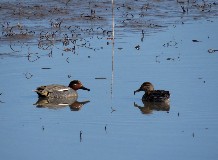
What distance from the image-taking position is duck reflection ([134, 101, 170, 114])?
12.4 meters

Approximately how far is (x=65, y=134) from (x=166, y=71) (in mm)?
4229

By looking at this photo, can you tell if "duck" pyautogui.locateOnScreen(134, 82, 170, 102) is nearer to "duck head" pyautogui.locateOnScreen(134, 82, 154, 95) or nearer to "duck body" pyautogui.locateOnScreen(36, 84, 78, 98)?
"duck head" pyautogui.locateOnScreen(134, 82, 154, 95)

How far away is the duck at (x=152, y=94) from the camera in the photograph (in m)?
12.6

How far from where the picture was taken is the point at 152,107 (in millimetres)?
12789

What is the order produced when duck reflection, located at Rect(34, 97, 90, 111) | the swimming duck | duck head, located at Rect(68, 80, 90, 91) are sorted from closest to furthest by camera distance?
duck reflection, located at Rect(34, 97, 90, 111)
the swimming duck
duck head, located at Rect(68, 80, 90, 91)

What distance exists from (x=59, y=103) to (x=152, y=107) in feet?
5.22

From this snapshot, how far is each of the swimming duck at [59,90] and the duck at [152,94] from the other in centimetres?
100

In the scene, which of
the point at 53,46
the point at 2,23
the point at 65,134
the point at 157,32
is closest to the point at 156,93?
the point at 65,134

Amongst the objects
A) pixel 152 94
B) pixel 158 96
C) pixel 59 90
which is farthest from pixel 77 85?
pixel 158 96

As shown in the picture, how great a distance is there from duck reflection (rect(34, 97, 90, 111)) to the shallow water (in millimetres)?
129

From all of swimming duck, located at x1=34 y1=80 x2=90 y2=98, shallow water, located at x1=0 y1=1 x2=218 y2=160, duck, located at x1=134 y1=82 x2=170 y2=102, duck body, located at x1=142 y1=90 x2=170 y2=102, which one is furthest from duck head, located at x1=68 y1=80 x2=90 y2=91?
duck body, located at x1=142 y1=90 x2=170 y2=102

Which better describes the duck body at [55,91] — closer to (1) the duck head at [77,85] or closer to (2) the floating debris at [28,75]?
(1) the duck head at [77,85]

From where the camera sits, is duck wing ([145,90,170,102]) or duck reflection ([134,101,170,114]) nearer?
duck reflection ([134,101,170,114])

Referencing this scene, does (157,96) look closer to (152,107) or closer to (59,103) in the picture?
(152,107)
